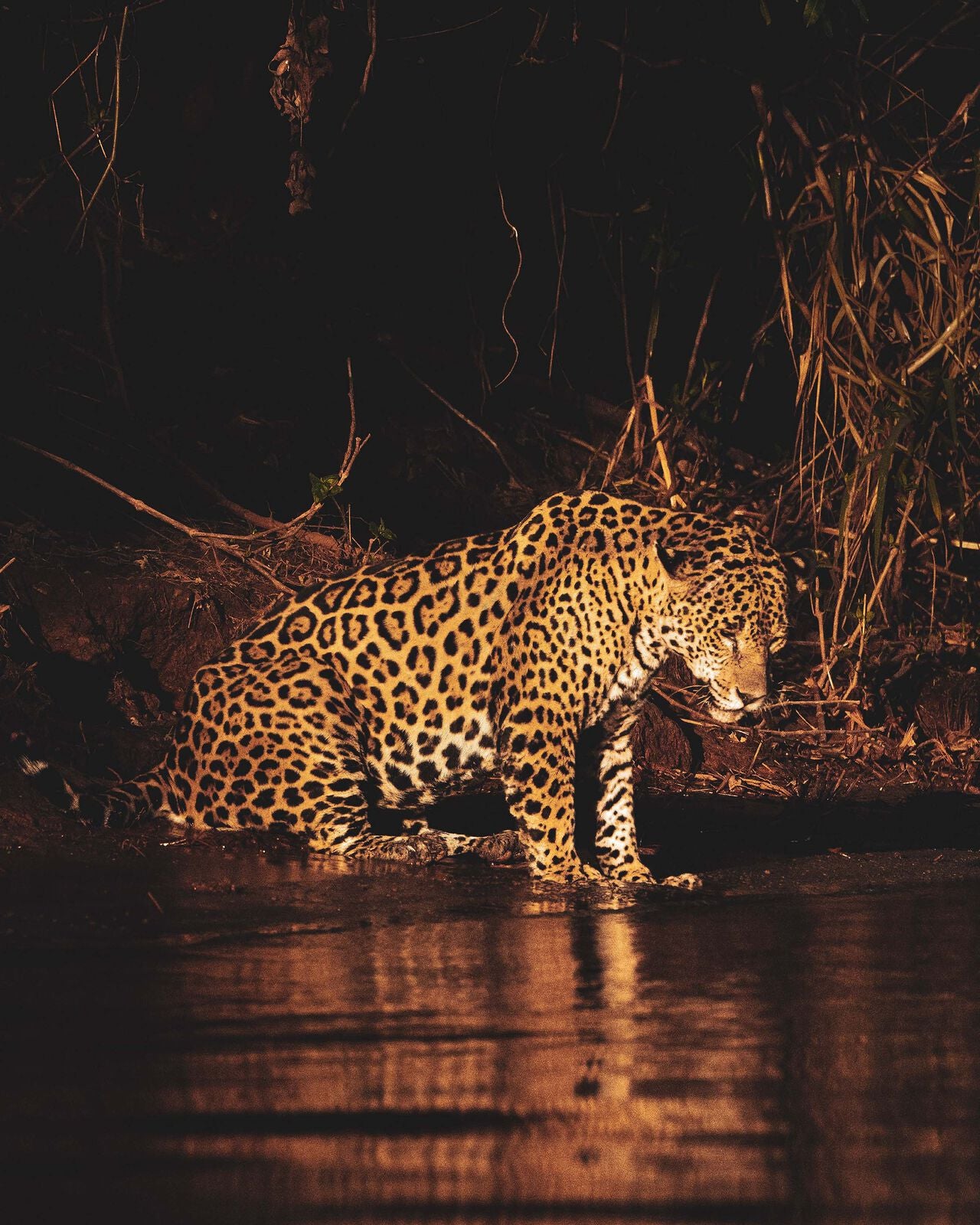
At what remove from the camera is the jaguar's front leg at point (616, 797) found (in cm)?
719

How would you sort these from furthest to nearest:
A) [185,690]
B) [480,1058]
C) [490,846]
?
[185,690], [490,846], [480,1058]

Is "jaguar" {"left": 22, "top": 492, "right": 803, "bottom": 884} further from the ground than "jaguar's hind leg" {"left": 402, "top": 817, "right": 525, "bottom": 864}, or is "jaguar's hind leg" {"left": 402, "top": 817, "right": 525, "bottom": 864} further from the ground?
"jaguar" {"left": 22, "top": 492, "right": 803, "bottom": 884}

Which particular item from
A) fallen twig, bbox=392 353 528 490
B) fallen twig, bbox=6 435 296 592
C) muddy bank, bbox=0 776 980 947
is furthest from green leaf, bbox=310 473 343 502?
muddy bank, bbox=0 776 980 947

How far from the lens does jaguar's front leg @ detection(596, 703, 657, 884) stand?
7.19 metres

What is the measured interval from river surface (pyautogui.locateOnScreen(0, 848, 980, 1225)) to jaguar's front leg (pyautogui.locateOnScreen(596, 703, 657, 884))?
3.21 feet

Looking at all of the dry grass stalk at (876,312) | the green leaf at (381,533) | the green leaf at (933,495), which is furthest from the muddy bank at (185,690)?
the green leaf at (933,495)

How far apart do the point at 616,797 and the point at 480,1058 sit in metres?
3.33

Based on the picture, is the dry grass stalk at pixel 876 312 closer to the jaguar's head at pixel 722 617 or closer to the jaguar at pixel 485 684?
the jaguar's head at pixel 722 617

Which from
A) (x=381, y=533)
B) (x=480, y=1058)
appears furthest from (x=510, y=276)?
(x=480, y=1058)

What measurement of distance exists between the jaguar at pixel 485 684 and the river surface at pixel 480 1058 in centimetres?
88

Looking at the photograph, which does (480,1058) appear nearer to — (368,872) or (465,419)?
(368,872)

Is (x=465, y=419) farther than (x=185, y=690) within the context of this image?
Yes

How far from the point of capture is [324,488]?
9.59 metres

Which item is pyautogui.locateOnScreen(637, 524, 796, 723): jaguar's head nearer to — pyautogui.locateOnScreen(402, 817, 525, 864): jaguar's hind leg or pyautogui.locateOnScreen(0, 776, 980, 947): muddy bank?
pyautogui.locateOnScreen(0, 776, 980, 947): muddy bank
